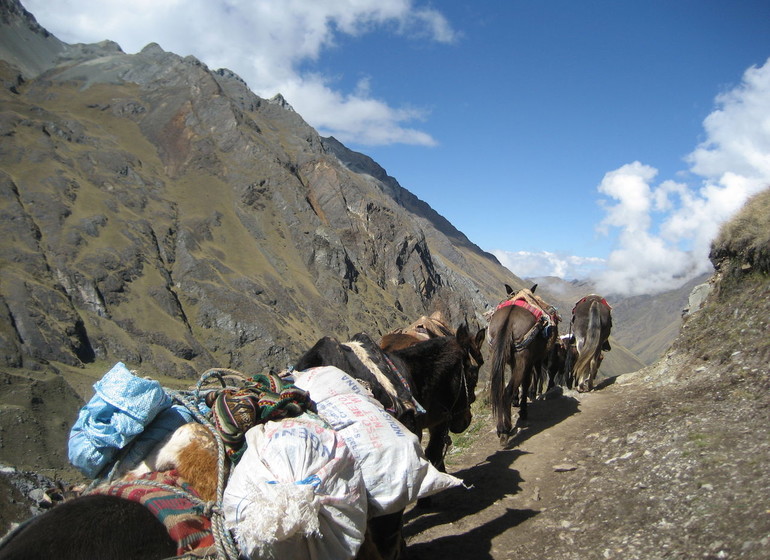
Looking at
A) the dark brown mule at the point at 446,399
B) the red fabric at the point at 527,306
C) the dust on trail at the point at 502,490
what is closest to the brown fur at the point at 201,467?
the dark brown mule at the point at 446,399

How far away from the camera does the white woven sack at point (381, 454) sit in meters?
3.16

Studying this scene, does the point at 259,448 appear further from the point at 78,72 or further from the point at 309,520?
the point at 78,72

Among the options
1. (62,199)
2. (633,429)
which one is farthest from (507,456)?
(62,199)

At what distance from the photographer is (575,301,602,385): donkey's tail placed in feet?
34.5

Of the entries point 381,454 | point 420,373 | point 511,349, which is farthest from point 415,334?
point 381,454

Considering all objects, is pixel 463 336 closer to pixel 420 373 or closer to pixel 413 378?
pixel 420 373

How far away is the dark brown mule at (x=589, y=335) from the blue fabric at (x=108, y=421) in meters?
9.28

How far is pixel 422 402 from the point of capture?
5.40m

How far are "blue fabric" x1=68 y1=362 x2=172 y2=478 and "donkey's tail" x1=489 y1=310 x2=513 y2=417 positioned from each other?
5.50m

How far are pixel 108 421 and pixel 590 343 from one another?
9829 mm

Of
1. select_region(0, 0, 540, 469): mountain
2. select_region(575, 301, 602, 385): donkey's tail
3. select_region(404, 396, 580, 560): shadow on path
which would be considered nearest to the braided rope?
select_region(404, 396, 580, 560): shadow on path

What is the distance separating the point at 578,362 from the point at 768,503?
690cm

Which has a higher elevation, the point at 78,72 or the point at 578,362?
the point at 78,72

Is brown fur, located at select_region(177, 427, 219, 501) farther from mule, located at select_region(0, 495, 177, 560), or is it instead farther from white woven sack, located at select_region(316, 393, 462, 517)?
white woven sack, located at select_region(316, 393, 462, 517)
